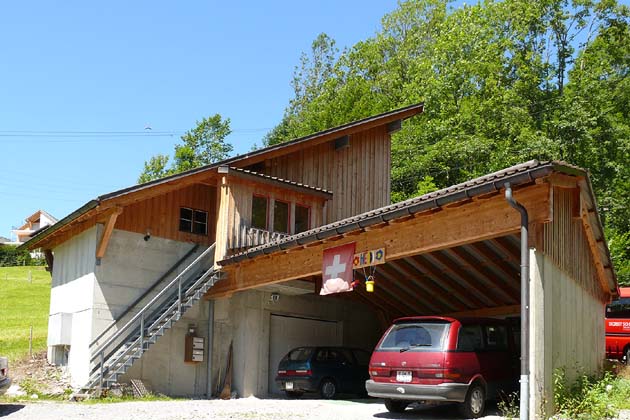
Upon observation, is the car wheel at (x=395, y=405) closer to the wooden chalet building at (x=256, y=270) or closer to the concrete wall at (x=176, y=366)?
the wooden chalet building at (x=256, y=270)

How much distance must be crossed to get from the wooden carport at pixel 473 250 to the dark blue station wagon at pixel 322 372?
2.14 m

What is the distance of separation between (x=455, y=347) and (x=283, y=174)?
1152 centimetres

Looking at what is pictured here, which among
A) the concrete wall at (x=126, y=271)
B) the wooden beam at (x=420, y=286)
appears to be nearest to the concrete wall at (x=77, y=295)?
the concrete wall at (x=126, y=271)

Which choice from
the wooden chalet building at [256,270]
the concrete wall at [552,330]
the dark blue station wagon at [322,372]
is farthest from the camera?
the dark blue station wagon at [322,372]

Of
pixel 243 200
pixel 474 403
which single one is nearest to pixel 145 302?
pixel 243 200

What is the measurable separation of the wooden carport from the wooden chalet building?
0.05 m

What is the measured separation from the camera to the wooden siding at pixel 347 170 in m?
24.3

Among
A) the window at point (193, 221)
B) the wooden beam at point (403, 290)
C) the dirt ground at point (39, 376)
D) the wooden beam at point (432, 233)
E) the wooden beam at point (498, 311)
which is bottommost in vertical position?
the dirt ground at point (39, 376)

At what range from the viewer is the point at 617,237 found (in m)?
33.0

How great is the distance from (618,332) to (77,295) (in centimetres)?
1586

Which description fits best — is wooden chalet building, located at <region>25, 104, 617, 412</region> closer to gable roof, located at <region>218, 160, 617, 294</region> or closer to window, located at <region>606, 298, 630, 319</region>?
gable roof, located at <region>218, 160, 617, 294</region>

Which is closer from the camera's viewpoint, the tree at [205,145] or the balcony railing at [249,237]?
the balcony railing at [249,237]

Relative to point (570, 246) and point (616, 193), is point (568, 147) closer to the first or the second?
point (616, 193)

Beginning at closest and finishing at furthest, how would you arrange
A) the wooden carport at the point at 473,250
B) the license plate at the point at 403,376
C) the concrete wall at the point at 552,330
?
the concrete wall at the point at 552,330, the wooden carport at the point at 473,250, the license plate at the point at 403,376
